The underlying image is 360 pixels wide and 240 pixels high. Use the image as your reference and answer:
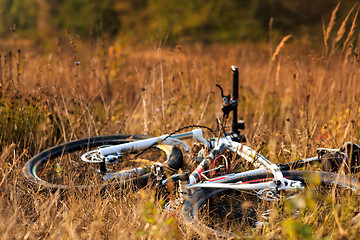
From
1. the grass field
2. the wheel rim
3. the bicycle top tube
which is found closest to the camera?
the grass field

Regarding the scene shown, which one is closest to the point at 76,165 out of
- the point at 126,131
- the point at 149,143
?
the point at 149,143

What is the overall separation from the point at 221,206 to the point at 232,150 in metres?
0.47

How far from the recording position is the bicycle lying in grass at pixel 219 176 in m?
2.46

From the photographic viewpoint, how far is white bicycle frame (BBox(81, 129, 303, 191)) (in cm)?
248

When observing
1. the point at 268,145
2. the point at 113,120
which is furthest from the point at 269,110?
the point at 113,120

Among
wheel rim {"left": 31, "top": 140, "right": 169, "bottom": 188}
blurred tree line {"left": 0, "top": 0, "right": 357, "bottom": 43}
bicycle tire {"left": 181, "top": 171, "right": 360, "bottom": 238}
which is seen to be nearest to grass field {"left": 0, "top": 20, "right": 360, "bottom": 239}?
bicycle tire {"left": 181, "top": 171, "right": 360, "bottom": 238}

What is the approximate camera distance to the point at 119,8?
1645cm

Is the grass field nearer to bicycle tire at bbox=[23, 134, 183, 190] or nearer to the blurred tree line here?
bicycle tire at bbox=[23, 134, 183, 190]

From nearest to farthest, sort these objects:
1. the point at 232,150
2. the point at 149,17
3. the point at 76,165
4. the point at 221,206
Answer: the point at 221,206
the point at 232,150
the point at 76,165
the point at 149,17

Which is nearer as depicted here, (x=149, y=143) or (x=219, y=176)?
(x=219, y=176)

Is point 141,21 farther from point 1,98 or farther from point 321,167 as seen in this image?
point 321,167

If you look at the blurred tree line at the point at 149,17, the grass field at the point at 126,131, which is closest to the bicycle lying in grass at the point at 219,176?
the grass field at the point at 126,131

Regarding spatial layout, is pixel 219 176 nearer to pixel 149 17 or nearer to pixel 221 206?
pixel 221 206

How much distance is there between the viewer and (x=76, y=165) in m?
3.39
